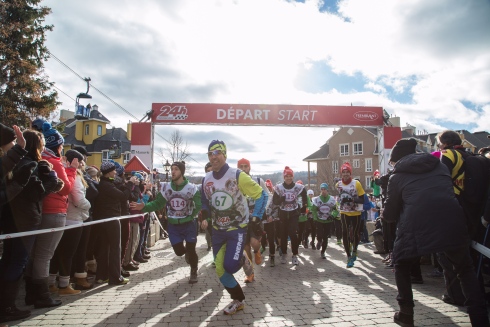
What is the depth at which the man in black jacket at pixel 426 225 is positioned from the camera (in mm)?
3070

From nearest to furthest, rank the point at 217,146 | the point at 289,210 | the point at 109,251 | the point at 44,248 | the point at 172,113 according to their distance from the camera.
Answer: the point at 44,248 < the point at 217,146 < the point at 109,251 < the point at 289,210 < the point at 172,113

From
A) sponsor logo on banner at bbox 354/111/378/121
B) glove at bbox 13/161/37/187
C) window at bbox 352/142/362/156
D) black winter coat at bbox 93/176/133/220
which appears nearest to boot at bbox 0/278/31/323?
glove at bbox 13/161/37/187

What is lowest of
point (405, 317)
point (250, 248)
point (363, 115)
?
point (405, 317)

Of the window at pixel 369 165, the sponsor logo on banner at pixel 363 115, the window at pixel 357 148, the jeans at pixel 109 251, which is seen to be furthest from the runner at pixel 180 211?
the window at pixel 357 148

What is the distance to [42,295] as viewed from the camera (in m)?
3.92

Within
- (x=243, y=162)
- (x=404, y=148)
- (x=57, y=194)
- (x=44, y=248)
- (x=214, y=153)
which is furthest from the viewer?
(x=243, y=162)

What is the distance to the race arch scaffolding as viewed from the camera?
12.8 meters

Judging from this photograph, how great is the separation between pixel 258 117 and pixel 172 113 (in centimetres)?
354

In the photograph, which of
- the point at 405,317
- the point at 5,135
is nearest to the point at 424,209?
the point at 405,317

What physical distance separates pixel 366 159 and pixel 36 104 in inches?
1700

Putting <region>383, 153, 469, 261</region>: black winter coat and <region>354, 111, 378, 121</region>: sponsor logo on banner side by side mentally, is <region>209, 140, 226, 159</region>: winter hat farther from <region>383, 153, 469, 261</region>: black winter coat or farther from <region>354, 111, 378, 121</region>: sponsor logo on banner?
<region>354, 111, 378, 121</region>: sponsor logo on banner

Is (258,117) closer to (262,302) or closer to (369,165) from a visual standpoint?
(262,302)

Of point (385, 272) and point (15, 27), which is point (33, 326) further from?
point (15, 27)

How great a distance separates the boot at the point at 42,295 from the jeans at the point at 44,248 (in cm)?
6
